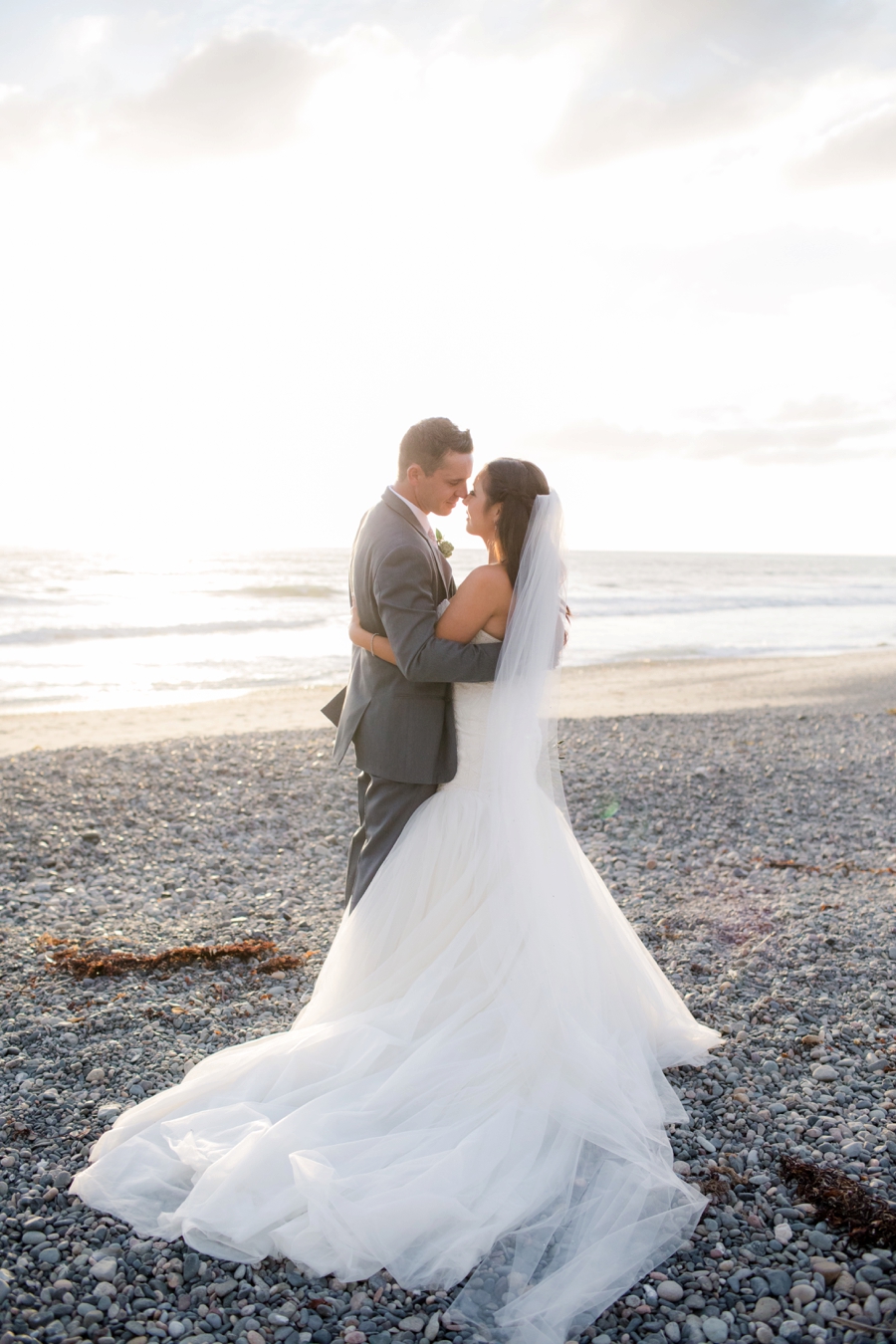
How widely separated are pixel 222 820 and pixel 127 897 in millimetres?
1675

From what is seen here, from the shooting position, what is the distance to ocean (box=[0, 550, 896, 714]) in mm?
17109

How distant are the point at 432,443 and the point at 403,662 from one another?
877mm

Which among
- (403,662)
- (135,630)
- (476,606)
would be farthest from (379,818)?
(135,630)

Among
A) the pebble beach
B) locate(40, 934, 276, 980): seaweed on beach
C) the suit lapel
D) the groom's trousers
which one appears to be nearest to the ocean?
the pebble beach

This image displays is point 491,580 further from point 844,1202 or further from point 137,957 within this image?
point 137,957

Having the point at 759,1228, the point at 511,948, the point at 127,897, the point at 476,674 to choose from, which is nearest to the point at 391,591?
the point at 476,674

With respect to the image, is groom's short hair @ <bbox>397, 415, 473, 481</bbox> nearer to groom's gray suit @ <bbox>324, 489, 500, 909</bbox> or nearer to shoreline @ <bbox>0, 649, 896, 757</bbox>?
groom's gray suit @ <bbox>324, 489, 500, 909</bbox>

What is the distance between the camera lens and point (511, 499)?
11.2 ft

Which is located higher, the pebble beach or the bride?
the bride

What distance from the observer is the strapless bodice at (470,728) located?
356 centimetres

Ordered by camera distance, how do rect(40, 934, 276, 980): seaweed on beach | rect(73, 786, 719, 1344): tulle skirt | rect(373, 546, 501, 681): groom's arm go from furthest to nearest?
rect(40, 934, 276, 980): seaweed on beach < rect(373, 546, 501, 681): groom's arm < rect(73, 786, 719, 1344): tulle skirt

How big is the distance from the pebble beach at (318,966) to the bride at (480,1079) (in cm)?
11

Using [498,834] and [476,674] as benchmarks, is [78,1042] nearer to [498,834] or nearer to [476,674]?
[498,834]

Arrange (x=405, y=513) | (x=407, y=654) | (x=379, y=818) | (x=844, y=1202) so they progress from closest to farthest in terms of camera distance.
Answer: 1. (x=844, y=1202)
2. (x=407, y=654)
3. (x=405, y=513)
4. (x=379, y=818)
